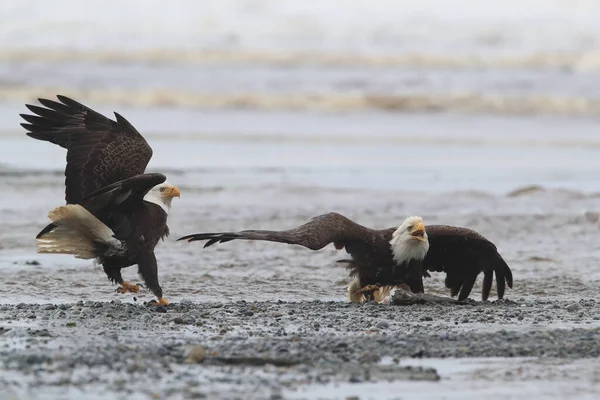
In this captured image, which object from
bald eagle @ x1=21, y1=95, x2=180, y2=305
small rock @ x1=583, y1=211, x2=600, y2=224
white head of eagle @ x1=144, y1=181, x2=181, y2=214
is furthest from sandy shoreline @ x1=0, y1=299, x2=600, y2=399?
small rock @ x1=583, y1=211, x2=600, y2=224

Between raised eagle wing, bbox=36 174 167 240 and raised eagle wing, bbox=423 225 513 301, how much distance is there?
6.38ft

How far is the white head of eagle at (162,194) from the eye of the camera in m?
7.59

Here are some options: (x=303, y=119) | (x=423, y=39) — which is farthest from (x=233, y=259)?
(x=423, y=39)

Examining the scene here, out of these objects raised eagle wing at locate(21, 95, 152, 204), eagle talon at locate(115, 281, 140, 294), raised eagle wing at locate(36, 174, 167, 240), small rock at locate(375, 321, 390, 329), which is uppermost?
raised eagle wing at locate(21, 95, 152, 204)

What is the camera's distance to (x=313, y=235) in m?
7.31

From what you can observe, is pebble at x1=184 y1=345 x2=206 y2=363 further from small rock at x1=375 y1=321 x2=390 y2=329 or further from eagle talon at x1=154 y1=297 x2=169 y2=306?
eagle talon at x1=154 y1=297 x2=169 y2=306

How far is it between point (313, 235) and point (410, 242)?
77 cm

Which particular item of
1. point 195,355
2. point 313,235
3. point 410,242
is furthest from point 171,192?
point 195,355

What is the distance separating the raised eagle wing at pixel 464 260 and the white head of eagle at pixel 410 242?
0.63 feet

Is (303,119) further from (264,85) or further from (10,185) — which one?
(10,185)

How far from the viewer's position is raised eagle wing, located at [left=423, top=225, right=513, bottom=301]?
795 cm

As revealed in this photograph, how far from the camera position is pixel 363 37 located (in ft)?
169

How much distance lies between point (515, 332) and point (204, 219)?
586 cm

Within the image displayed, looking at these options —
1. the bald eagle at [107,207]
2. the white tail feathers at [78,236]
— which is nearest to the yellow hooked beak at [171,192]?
the bald eagle at [107,207]
